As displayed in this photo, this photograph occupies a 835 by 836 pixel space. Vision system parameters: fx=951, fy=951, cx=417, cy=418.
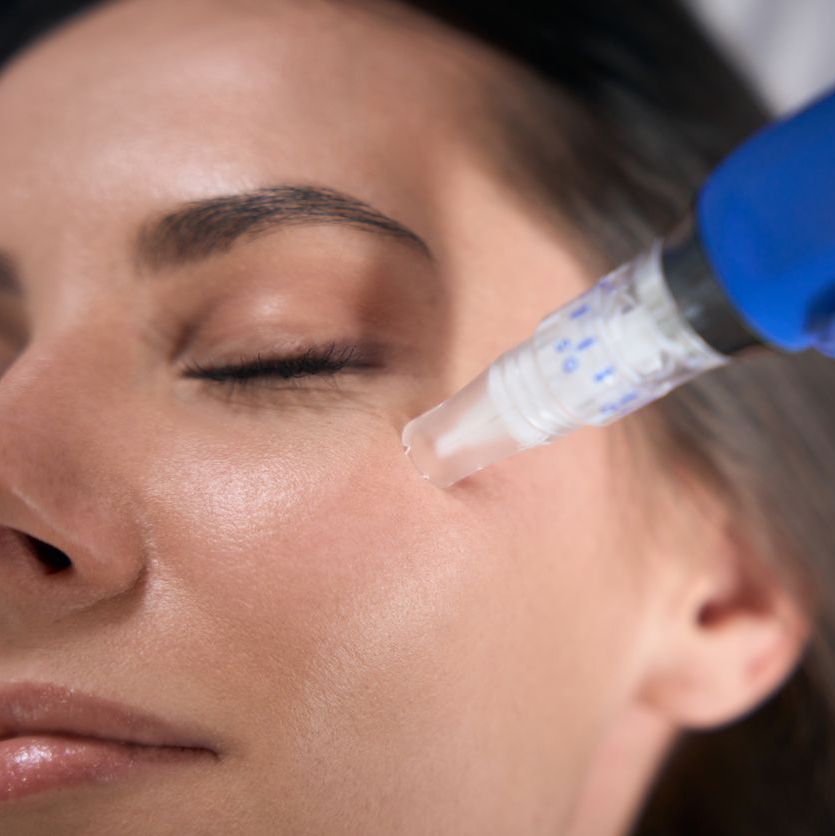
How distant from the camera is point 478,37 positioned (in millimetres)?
1027

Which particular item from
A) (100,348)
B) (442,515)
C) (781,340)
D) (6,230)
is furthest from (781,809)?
(6,230)

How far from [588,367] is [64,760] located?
453mm

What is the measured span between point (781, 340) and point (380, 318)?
1.13 ft

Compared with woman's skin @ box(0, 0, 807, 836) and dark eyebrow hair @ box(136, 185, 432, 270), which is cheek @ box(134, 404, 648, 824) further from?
dark eyebrow hair @ box(136, 185, 432, 270)

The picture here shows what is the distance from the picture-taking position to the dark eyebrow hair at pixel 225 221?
30.3 inches

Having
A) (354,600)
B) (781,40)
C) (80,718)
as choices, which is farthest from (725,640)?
(781,40)

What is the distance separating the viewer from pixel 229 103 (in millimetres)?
833

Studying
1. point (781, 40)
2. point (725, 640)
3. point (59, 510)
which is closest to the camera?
point (59, 510)

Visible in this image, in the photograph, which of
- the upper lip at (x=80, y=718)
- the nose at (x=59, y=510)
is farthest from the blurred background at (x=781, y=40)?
the upper lip at (x=80, y=718)

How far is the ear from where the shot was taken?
97cm

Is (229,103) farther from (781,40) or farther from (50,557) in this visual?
(781,40)

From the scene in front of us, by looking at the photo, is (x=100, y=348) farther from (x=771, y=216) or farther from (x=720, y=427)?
(x=720, y=427)

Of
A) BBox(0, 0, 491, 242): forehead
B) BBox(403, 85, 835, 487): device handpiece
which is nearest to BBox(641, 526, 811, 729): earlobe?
BBox(403, 85, 835, 487): device handpiece

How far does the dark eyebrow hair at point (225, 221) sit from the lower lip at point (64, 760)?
1.21ft
